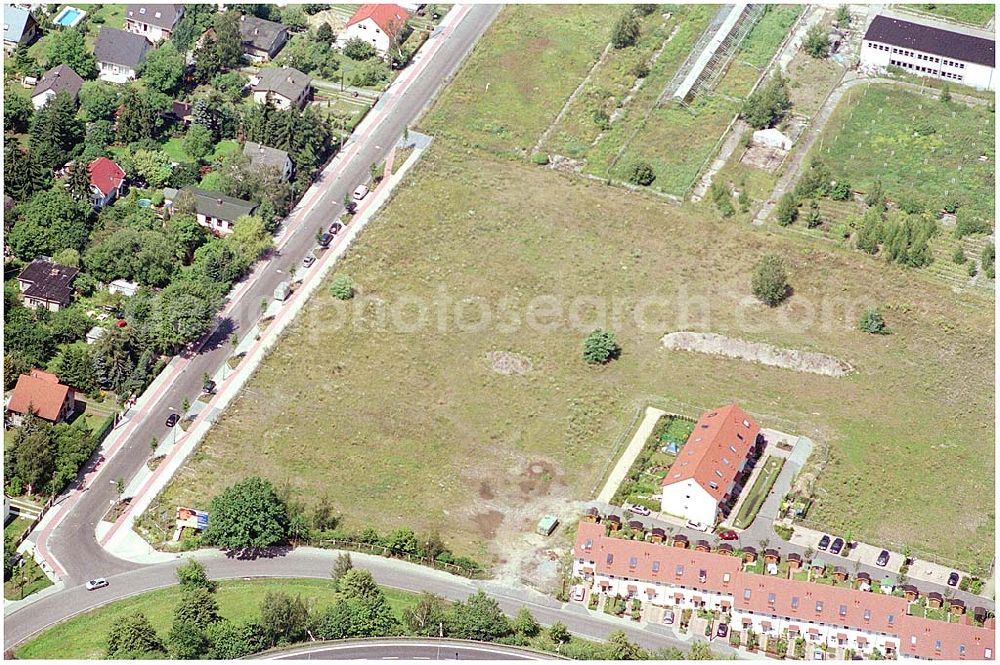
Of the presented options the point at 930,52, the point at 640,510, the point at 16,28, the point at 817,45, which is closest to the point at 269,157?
the point at 16,28

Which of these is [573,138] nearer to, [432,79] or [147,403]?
[432,79]

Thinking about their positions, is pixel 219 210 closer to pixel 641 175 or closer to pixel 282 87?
pixel 282 87

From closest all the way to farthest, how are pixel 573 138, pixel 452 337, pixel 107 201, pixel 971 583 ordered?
1. pixel 971 583
2. pixel 452 337
3. pixel 107 201
4. pixel 573 138

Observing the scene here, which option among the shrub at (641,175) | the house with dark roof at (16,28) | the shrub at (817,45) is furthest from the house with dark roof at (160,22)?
the shrub at (817,45)

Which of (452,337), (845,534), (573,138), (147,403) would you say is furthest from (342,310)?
(845,534)

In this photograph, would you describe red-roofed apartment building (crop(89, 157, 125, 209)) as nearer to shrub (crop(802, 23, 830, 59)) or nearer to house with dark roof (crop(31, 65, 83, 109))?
house with dark roof (crop(31, 65, 83, 109))

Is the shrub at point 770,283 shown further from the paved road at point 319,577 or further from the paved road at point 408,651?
the paved road at point 408,651
